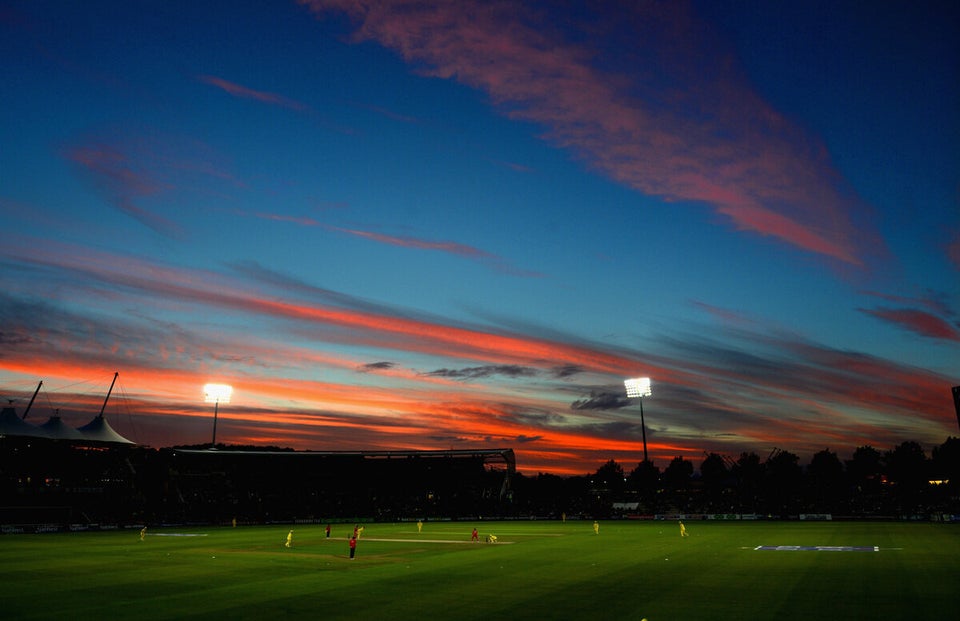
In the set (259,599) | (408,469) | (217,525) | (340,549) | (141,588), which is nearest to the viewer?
(259,599)

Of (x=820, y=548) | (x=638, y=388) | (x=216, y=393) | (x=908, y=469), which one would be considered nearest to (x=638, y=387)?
(x=638, y=388)

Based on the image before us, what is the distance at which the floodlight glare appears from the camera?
92062 mm

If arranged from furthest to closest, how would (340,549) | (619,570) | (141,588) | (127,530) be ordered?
1. (127,530)
2. (340,549)
3. (619,570)
4. (141,588)

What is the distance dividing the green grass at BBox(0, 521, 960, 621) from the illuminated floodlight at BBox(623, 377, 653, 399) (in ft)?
142

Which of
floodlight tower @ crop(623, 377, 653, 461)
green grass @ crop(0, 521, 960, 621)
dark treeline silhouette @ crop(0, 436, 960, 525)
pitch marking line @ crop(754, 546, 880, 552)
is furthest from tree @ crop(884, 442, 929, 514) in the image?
green grass @ crop(0, 521, 960, 621)

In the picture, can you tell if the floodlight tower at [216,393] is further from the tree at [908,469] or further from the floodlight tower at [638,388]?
the tree at [908,469]

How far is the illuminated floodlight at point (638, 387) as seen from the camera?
8897cm

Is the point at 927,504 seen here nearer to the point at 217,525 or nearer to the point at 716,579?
the point at 716,579

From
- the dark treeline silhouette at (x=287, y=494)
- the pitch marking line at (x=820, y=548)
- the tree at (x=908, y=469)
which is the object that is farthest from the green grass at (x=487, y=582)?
the tree at (x=908, y=469)

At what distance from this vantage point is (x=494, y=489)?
129 m

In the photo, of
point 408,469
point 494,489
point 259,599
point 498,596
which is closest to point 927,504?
point 494,489

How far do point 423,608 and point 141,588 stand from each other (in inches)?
497

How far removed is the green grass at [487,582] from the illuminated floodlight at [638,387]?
4330cm

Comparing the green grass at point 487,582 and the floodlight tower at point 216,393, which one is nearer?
the green grass at point 487,582
